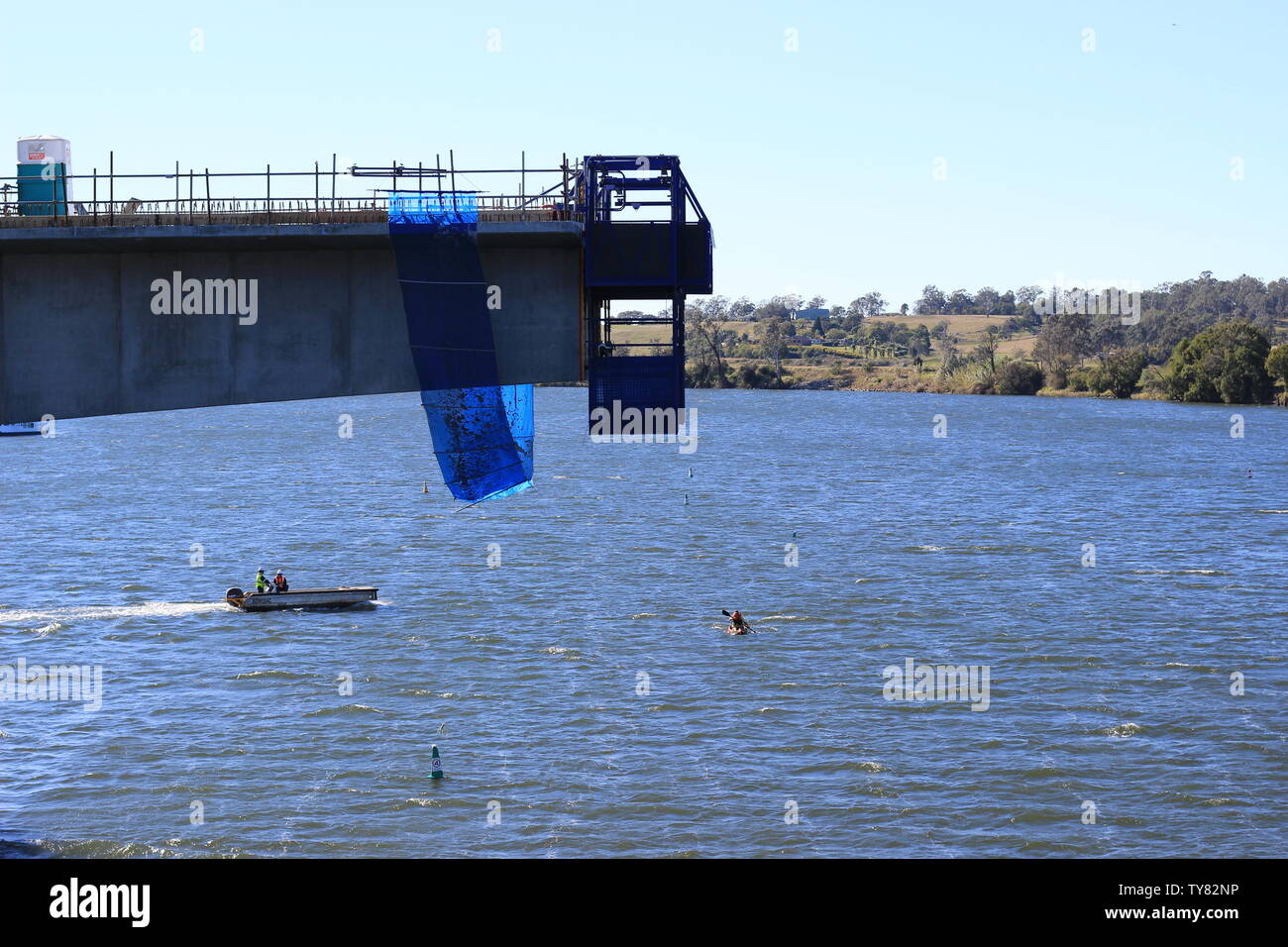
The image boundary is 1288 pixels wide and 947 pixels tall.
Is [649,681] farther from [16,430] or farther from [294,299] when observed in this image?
[16,430]

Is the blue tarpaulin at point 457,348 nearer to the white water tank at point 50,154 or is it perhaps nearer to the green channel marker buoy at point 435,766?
the white water tank at point 50,154

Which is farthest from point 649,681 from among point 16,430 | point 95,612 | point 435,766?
point 16,430

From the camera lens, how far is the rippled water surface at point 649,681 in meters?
42.2

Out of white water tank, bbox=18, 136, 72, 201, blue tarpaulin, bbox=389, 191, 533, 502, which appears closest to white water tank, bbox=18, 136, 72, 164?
white water tank, bbox=18, 136, 72, 201

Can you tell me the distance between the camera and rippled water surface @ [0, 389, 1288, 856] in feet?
138

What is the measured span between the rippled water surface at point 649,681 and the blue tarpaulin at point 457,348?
1479 centimetres

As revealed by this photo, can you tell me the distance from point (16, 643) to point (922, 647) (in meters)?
39.9

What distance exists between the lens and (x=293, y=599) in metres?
70.6

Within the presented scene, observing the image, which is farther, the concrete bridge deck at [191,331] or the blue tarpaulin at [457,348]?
the concrete bridge deck at [191,331]

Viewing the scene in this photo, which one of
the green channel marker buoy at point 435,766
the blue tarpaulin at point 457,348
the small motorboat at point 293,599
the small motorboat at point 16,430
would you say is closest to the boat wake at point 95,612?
the small motorboat at point 293,599
